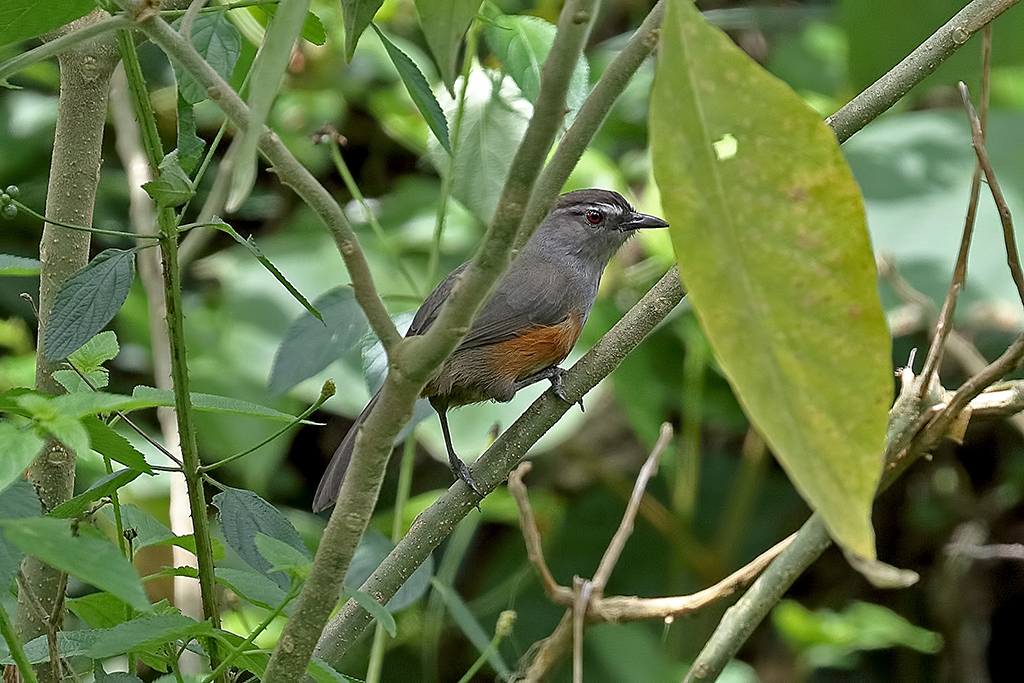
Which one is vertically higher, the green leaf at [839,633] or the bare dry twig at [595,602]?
the bare dry twig at [595,602]

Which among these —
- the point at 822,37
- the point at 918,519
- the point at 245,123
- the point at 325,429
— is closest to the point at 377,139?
the point at 325,429

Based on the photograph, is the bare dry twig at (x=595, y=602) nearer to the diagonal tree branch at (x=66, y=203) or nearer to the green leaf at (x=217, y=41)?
the diagonal tree branch at (x=66, y=203)

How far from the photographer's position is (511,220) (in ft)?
2.38

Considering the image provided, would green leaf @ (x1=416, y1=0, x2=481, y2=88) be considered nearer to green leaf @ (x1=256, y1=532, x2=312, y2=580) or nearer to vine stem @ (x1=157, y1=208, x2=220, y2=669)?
vine stem @ (x1=157, y1=208, x2=220, y2=669)

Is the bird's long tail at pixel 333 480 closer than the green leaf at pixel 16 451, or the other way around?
the green leaf at pixel 16 451

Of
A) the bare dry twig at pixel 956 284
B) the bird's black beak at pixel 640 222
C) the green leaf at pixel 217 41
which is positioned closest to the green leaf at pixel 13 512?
the green leaf at pixel 217 41

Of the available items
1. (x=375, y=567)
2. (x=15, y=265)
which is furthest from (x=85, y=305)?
(x=375, y=567)

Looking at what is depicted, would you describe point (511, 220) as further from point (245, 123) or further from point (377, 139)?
point (377, 139)

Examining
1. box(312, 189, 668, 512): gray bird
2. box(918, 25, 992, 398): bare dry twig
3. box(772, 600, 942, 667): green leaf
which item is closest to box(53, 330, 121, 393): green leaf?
box(918, 25, 992, 398): bare dry twig

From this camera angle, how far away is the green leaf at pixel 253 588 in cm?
99

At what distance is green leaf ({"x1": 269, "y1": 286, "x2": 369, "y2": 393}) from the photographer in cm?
182

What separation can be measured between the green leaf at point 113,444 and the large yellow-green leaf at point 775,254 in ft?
1.87

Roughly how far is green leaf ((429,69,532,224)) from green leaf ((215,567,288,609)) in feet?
3.18

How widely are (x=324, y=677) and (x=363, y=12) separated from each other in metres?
0.59
